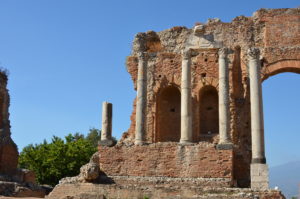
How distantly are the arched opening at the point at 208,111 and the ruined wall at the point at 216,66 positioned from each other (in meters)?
0.05

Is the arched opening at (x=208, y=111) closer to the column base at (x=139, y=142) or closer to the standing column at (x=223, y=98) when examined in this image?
the standing column at (x=223, y=98)

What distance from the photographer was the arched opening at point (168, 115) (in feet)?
82.2

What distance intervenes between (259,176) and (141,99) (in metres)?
7.44

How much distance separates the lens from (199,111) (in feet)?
80.5

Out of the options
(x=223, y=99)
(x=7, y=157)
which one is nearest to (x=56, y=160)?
(x=7, y=157)

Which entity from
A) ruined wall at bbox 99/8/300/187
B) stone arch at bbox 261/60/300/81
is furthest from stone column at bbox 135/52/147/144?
stone arch at bbox 261/60/300/81

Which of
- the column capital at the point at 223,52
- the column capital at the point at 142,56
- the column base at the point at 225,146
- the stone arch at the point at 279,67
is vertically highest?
the column capital at the point at 142,56

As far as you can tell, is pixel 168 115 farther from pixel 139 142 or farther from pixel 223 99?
pixel 223 99

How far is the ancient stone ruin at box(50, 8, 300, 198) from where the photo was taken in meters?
19.4

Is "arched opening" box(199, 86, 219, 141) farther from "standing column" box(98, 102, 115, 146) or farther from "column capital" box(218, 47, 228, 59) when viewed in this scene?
"standing column" box(98, 102, 115, 146)

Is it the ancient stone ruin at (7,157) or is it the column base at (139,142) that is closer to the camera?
the column base at (139,142)

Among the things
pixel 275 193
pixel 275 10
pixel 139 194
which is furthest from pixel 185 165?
pixel 275 10

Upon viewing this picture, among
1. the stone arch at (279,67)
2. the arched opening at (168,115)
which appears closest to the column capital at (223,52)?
the stone arch at (279,67)

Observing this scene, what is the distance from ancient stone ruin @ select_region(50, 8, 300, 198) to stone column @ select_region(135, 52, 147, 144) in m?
0.05
